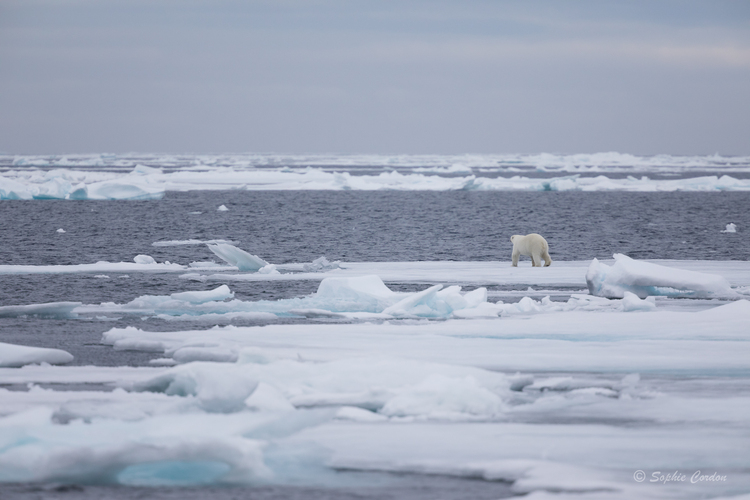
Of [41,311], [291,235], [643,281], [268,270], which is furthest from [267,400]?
[291,235]

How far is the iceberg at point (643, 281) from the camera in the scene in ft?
35.2

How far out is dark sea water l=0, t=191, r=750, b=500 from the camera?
4492 mm

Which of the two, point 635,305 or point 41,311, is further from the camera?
point 41,311

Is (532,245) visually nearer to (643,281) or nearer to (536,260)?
(536,260)

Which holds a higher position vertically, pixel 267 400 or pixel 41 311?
pixel 41 311

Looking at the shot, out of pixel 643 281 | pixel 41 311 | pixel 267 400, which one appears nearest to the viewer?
pixel 267 400

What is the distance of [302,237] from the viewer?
955 inches

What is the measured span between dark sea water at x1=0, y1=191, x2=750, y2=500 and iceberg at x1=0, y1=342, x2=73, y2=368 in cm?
18

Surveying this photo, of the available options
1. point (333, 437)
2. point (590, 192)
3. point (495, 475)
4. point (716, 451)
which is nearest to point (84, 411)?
point (333, 437)

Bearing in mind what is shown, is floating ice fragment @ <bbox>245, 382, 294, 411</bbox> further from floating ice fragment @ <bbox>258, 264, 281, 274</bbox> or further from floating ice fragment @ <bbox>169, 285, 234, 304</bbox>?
floating ice fragment @ <bbox>258, 264, 281, 274</bbox>

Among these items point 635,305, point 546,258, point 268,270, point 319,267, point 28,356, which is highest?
point 546,258

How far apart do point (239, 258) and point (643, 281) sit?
257 inches

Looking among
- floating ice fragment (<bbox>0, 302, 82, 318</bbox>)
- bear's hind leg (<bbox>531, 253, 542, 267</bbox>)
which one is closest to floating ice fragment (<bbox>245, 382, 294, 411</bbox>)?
floating ice fragment (<bbox>0, 302, 82, 318</bbox>)

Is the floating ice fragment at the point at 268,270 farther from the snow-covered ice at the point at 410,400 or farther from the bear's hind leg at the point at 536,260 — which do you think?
the snow-covered ice at the point at 410,400
